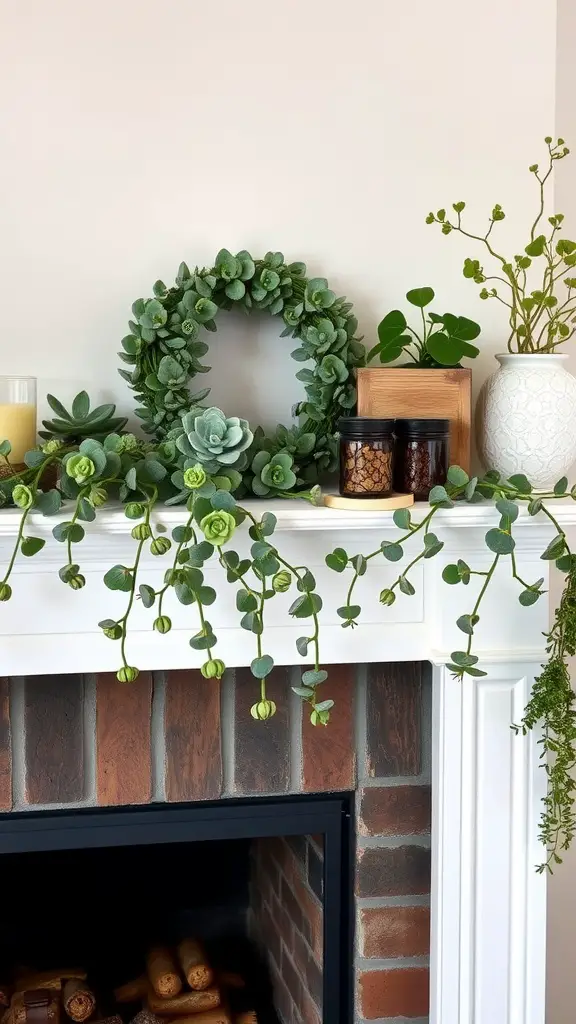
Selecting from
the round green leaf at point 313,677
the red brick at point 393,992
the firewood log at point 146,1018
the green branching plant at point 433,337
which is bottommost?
the firewood log at point 146,1018

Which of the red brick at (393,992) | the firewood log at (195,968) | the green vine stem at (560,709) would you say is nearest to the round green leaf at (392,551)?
the green vine stem at (560,709)

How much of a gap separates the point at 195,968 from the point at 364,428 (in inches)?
37.7

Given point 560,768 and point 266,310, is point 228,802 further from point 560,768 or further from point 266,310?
point 266,310

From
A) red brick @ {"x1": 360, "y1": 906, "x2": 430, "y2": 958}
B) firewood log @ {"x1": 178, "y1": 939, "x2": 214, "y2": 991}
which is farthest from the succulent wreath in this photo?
firewood log @ {"x1": 178, "y1": 939, "x2": 214, "y2": 991}

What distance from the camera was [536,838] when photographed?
130 centimetres

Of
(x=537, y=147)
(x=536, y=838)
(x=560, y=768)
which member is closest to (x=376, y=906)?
(x=536, y=838)

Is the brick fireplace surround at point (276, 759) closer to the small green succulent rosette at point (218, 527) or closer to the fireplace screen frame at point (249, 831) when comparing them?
the fireplace screen frame at point (249, 831)

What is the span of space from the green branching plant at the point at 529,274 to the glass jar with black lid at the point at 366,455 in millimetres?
251

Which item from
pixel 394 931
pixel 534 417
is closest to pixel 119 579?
pixel 534 417

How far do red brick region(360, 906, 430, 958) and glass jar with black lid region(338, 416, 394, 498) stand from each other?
622 mm

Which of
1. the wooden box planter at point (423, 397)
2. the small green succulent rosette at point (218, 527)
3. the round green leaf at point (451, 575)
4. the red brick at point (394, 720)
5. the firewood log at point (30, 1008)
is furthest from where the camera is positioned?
the firewood log at point (30, 1008)

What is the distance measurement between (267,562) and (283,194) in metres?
0.54

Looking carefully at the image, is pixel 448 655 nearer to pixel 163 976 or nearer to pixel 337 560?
pixel 337 560

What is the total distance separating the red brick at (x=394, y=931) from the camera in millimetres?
1364
